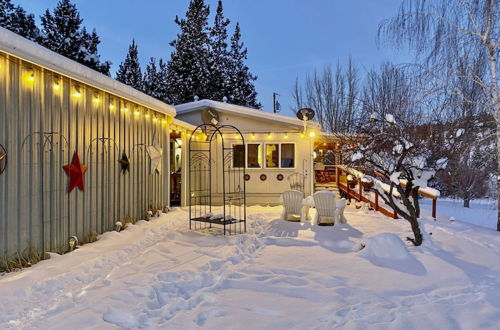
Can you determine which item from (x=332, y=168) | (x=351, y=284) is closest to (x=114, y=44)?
(x=332, y=168)

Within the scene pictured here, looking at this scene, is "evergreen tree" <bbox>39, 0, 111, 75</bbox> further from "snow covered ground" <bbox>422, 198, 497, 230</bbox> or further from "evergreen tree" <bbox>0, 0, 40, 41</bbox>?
"snow covered ground" <bbox>422, 198, 497, 230</bbox>

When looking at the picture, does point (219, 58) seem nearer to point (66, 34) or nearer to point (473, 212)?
point (66, 34)

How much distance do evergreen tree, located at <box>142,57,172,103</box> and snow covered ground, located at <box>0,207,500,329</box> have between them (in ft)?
77.4

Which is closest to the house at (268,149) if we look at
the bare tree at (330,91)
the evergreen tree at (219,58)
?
the bare tree at (330,91)

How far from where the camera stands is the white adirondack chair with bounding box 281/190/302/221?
318 inches

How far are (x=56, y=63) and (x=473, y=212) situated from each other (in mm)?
16448

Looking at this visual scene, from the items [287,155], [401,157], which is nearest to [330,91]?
[287,155]

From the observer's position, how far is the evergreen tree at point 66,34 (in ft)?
64.0

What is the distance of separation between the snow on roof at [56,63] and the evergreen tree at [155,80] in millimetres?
21565

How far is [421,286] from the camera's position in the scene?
3.88 metres

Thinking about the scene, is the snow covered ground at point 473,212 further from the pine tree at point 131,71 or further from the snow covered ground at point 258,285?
the pine tree at point 131,71

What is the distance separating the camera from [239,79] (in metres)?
26.0

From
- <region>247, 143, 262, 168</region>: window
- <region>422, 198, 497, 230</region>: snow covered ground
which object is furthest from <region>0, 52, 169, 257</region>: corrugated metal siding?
<region>422, 198, 497, 230</region>: snow covered ground

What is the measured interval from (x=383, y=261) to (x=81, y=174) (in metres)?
4.70
